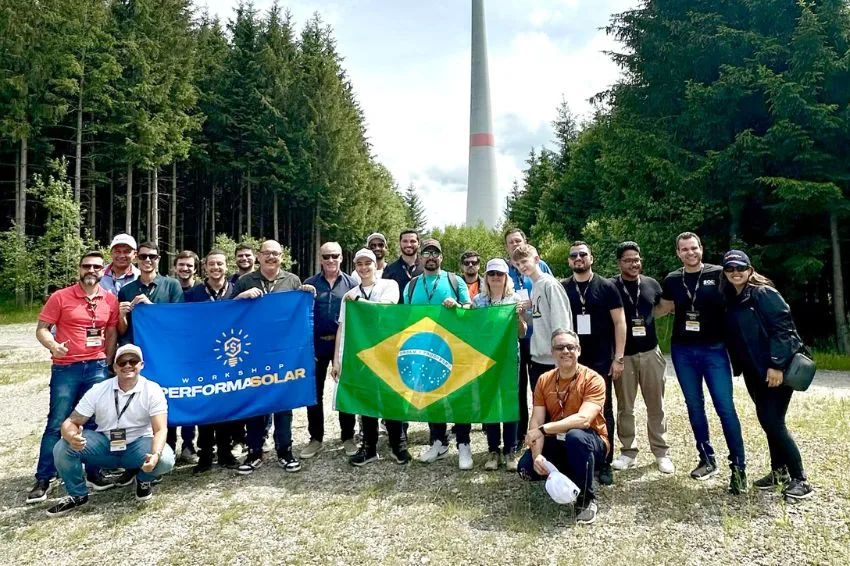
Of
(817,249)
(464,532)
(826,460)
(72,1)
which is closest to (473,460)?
(464,532)

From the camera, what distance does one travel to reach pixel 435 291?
5.37 m

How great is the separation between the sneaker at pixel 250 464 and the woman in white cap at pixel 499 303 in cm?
226

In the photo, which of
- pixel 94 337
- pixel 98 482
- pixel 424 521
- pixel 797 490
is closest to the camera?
pixel 424 521

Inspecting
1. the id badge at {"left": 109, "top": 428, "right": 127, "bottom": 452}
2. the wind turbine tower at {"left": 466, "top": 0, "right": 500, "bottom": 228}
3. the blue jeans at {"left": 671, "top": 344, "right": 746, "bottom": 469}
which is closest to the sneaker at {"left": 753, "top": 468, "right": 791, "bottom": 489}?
the blue jeans at {"left": 671, "top": 344, "right": 746, "bottom": 469}

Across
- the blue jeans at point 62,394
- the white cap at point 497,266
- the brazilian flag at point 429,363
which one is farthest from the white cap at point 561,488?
the blue jeans at point 62,394

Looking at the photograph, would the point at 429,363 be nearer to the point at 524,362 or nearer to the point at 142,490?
the point at 524,362

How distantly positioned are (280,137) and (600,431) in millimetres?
30295

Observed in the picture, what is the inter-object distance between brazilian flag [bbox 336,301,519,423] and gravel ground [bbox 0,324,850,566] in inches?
24.0

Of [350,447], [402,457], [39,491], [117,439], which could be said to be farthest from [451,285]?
[39,491]

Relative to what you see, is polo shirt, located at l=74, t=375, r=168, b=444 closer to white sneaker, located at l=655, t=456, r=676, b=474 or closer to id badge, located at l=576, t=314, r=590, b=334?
id badge, located at l=576, t=314, r=590, b=334

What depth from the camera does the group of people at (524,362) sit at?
13.6ft

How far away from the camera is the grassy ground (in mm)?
3600

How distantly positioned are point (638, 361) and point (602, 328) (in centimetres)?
68

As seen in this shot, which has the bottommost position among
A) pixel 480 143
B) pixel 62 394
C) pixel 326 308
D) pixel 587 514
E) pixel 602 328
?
pixel 587 514
